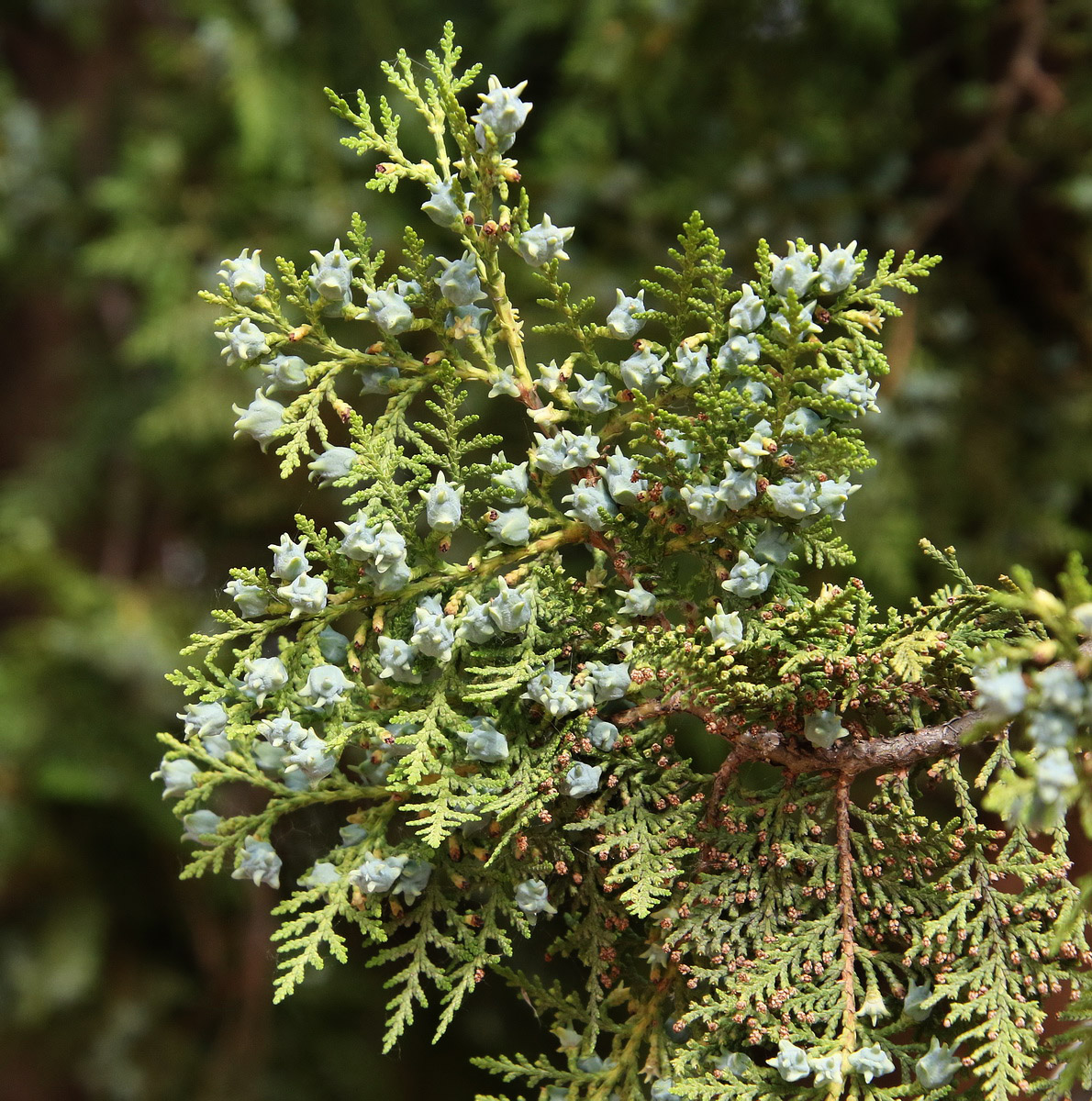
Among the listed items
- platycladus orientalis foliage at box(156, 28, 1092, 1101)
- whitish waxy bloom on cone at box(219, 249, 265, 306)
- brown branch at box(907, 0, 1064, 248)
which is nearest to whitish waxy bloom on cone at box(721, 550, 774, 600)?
platycladus orientalis foliage at box(156, 28, 1092, 1101)

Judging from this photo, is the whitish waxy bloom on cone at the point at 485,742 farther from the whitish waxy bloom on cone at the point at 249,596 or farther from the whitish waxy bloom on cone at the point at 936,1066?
the whitish waxy bloom on cone at the point at 936,1066

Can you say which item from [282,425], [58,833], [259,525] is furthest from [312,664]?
[58,833]

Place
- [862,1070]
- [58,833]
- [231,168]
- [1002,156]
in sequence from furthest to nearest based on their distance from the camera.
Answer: [58,833], [231,168], [1002,156], [862,1070]

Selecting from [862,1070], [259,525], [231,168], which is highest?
[231,168]

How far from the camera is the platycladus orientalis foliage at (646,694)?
559mm

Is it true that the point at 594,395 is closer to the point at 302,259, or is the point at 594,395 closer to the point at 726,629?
the point at 726,629

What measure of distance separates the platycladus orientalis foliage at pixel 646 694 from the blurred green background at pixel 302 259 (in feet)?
2.31

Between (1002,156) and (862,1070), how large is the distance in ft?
3.85

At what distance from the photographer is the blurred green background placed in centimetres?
Answer: 133

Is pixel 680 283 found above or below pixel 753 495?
above

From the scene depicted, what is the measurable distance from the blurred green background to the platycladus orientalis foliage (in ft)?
2.31

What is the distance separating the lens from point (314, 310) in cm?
60

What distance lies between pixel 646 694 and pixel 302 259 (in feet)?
3.44

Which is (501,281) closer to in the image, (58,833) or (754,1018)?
(754,1018)
